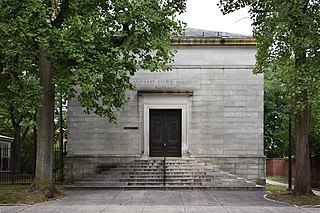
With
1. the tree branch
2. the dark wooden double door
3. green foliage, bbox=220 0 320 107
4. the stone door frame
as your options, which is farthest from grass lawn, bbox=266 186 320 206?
the tree branch

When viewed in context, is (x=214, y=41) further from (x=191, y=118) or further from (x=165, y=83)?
(x=191, y=118)

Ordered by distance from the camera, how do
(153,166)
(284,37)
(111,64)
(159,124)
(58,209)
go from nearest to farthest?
(58,209)
(284,37)
(111,64)
(153,166)
(159,124)

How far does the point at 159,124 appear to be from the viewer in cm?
2311

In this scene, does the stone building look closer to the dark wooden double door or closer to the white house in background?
the dark wooden double door

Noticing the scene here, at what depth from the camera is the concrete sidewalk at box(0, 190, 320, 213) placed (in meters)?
13.4

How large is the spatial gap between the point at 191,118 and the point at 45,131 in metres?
8.20

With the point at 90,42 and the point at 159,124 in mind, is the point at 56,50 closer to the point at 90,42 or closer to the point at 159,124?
the point at 90,42

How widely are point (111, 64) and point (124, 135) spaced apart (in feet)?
24.9

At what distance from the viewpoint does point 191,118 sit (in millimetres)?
22672

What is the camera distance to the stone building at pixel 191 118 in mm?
22406

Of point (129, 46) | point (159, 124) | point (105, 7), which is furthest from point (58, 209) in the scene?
point (159, 124)

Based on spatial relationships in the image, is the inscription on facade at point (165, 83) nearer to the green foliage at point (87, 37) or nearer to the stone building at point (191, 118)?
the stone building at point (191, 118)

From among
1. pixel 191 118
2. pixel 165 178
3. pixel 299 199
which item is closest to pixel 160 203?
pixel 299 199

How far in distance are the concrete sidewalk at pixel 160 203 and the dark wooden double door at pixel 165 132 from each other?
4.77 m
